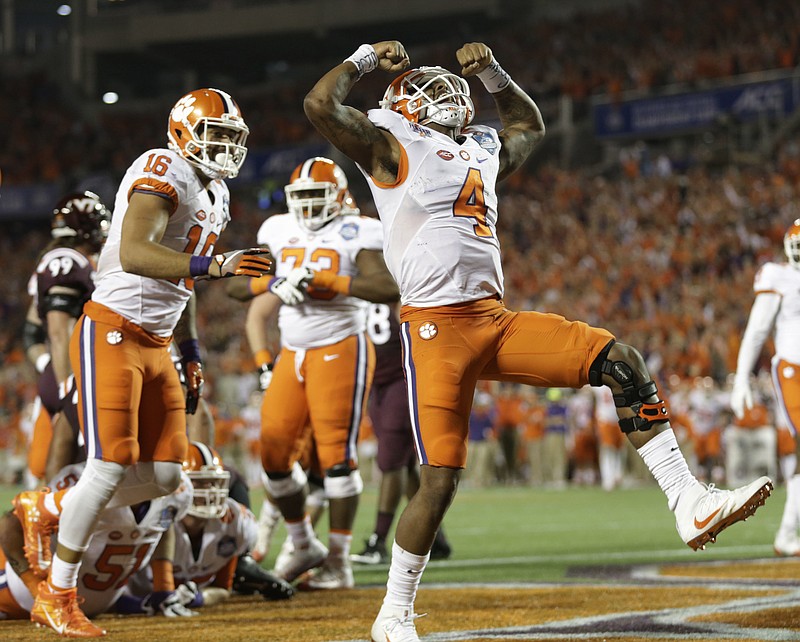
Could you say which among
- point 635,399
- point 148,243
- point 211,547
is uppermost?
point 148,243

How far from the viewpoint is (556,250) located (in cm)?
2236

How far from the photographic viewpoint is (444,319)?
4160 millimetres

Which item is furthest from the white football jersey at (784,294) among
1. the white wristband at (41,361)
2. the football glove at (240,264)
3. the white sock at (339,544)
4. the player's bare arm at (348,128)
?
the white wristband at (41,361)

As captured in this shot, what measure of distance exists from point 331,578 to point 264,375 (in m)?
1.23

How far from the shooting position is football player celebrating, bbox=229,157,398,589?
613 cm

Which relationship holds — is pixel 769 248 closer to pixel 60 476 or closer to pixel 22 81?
pixel 60 476

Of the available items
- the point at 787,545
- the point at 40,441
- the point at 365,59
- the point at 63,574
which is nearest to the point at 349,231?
the point at 365,59

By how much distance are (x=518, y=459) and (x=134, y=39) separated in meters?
19.7

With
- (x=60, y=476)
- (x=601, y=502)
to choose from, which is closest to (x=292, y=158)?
(x=601, y=502)

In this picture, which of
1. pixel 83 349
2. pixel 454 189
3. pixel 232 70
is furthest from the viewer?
pixel 232 70

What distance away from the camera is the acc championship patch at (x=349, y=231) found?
6.51 m

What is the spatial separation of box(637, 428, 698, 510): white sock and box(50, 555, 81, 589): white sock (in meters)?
2.22

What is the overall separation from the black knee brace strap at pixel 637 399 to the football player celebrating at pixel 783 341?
3.49m

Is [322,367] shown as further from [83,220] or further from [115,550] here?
[115,550]
